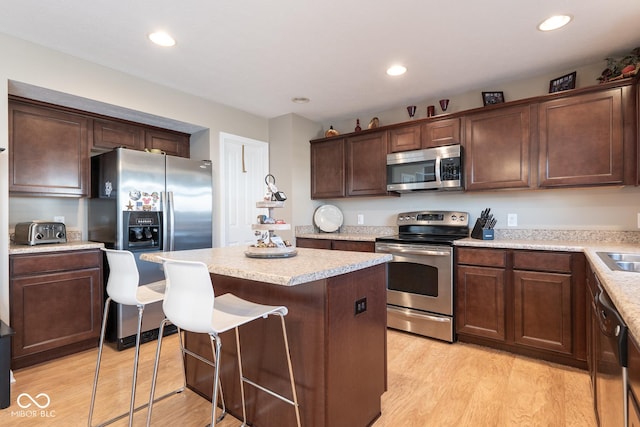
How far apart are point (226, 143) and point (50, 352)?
247cm

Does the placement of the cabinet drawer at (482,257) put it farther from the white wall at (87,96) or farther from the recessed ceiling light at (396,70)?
the white wall at (87,96)

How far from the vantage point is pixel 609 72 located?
2.53 meters

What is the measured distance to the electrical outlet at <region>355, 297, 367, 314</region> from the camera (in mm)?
1679

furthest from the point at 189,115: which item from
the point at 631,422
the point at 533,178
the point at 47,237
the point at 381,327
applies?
the point at 631,422

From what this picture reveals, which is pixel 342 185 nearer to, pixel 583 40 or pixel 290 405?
pixel 583 40

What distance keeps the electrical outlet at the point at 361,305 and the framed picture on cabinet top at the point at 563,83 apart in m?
2.50

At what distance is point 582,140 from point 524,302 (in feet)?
4.41

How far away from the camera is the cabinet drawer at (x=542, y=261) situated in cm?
241

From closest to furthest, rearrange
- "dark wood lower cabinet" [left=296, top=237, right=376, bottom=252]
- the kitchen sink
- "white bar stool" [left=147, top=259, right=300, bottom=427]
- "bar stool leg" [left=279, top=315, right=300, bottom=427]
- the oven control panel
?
"white bar stool" [left=147, top=259, right=300, bottom=427] → "bar stool leg" [left=279, top=315, right=300, bottom=427] → the kitchen sink → the oven control panel → "dark wood lower cabinet" [left=296, top=237, right=376, bottom=252]

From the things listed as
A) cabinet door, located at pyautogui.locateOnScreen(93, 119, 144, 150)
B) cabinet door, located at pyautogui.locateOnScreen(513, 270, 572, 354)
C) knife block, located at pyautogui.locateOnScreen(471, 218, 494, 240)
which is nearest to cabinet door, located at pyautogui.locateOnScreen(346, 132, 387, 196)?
knife block, located at pyautogui.locateOnScreen(471, 218, 494, 240)

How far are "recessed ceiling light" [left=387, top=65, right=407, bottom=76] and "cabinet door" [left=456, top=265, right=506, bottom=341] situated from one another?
179cm

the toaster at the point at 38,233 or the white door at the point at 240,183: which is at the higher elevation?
the white door at the point at 240,183

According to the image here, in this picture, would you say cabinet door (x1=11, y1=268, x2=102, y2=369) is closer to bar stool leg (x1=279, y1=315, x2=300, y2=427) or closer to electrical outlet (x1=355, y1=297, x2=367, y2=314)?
bar stool leg (x1=279, y1=315, x2=300, y2=427)

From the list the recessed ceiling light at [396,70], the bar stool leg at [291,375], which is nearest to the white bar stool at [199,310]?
the bar stool leg at [291,375]
